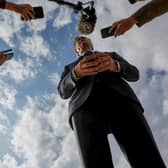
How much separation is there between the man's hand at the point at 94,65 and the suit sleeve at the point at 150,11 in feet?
1.97

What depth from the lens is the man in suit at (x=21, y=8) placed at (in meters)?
3.88

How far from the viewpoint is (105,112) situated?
3785mm

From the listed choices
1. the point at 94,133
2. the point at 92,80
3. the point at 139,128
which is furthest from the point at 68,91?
the point at 139,128

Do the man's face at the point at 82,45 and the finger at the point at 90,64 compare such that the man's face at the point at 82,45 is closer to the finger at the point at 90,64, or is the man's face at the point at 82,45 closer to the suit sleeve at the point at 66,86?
the suit sleeve at the point at 66,86

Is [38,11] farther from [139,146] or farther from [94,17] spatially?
[139,146]

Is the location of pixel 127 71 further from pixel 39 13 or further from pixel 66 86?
pixel 39 13

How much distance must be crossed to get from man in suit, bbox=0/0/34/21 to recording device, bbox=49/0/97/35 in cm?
95

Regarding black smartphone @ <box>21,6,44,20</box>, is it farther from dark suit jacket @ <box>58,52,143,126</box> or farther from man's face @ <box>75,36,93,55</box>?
man's face @ <box>75,36,93,55</box>

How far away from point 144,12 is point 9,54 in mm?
1876

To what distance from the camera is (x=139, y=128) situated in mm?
3547

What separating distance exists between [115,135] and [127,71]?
929 millimetres

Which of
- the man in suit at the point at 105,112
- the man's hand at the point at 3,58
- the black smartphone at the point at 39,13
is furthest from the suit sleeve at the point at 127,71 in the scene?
the man's hand at the point at 3,58

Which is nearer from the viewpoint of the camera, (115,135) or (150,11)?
(115,135)

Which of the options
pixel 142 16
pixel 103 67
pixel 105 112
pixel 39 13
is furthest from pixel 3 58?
pixel 142 16
